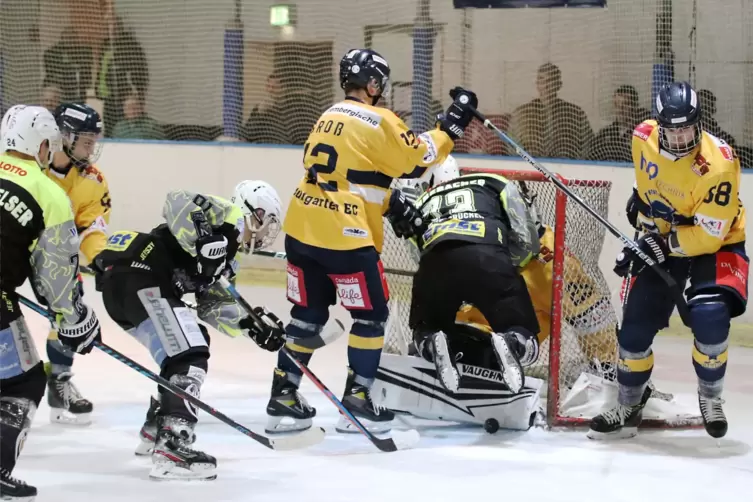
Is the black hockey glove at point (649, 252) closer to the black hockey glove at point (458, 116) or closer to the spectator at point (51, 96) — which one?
the black hockey glove at point (458, 116)

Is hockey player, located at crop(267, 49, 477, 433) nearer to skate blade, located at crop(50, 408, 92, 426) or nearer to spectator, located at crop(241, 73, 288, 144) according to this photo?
skate blade, located at crop(50, 408, 92, 426)

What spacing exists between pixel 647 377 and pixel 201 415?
149cm

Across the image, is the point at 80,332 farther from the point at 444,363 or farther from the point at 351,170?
the point at 444,363

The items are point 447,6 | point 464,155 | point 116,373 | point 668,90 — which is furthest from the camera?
point 447,6

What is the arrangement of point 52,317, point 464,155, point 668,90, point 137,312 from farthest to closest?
point 464,155
point 668,90
point 137,312
point 52,317

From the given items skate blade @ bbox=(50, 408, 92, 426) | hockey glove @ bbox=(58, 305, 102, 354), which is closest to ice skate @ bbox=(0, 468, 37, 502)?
hockey glove @ bbox=(58, 305, 102, 354)

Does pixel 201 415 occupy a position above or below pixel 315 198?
below

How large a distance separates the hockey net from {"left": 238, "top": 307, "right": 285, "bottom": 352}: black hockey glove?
92 cm

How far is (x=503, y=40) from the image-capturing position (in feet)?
Result: 22.2

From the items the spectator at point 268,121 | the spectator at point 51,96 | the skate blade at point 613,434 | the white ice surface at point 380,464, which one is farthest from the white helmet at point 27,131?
the spectator at point 51,96

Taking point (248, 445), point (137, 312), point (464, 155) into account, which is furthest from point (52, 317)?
point (464, 155)

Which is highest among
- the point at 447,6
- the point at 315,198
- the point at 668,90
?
the point at 447,6

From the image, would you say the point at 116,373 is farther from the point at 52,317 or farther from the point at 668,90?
the point at 668,90

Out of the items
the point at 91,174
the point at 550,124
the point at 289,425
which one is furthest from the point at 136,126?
the point at 289,425
